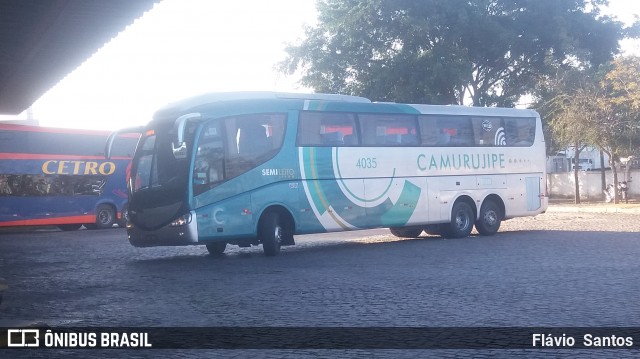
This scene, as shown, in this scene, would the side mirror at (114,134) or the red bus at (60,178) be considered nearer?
the side mirror at (114,134)

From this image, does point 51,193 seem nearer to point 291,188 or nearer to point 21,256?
point 21,256

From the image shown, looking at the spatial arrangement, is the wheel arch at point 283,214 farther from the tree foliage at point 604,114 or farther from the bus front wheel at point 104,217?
the tree foliage at point 604,114

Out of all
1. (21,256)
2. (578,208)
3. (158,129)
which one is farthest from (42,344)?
(578,208)

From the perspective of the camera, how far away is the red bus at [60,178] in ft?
99.9

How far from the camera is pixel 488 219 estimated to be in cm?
2252

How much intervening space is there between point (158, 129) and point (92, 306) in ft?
25.0

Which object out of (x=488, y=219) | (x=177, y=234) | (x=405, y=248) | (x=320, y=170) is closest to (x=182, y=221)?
(x=177, y=234)

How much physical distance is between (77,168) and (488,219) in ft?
57.5

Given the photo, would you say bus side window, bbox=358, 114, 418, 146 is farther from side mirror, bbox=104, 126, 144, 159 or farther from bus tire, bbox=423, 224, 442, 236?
side mirror, bbox=104, 126, 144, 159

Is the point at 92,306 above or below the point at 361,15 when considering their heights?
below

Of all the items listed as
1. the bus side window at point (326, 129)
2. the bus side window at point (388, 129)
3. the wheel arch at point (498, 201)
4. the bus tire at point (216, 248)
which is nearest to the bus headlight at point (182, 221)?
the bus tire at point (216, 248)

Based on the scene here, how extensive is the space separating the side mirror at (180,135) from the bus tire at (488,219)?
926cm

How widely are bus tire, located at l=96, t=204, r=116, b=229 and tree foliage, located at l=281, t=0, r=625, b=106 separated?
39.9 feet

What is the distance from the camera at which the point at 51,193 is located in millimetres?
31594
